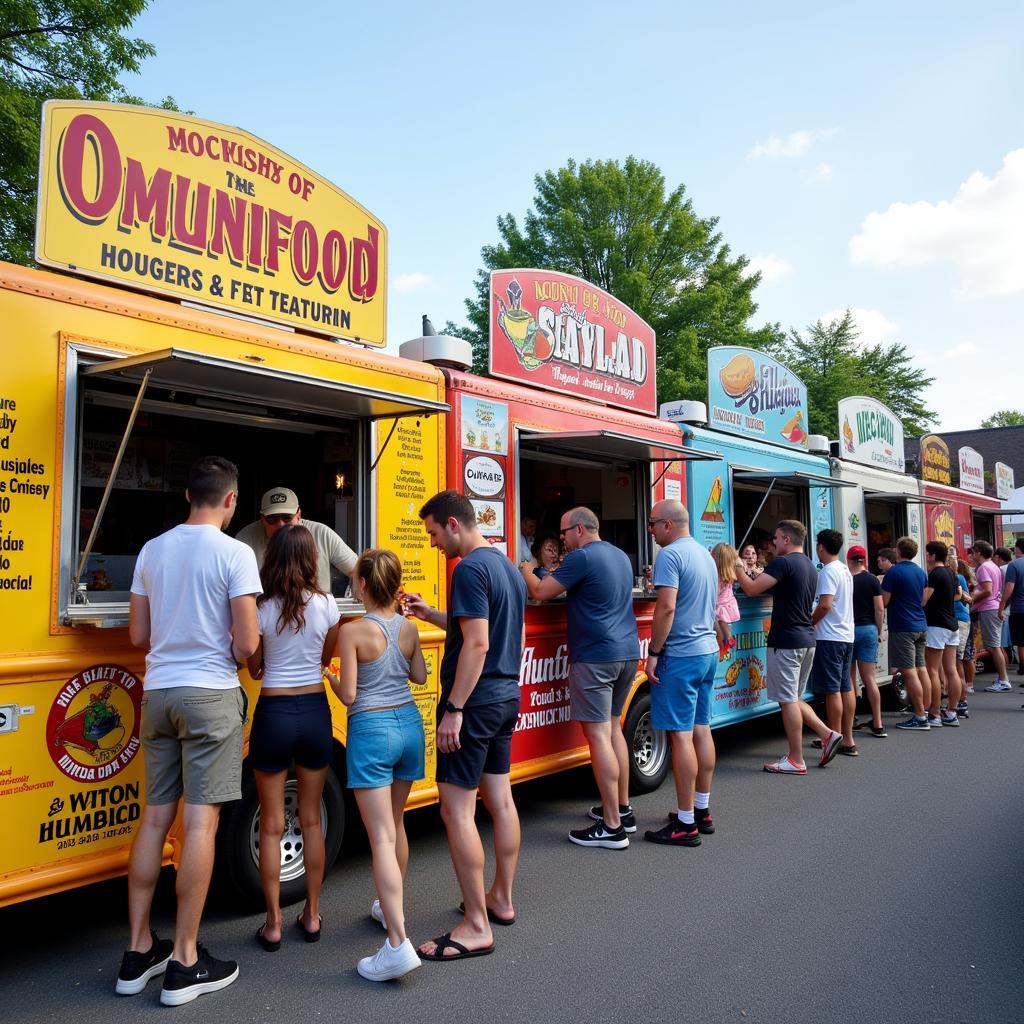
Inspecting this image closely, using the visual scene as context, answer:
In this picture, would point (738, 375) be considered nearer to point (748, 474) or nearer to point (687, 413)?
point (748, 474)

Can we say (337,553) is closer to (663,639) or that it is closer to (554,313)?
(663,639)

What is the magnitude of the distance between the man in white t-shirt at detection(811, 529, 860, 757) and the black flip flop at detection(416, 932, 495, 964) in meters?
4.83

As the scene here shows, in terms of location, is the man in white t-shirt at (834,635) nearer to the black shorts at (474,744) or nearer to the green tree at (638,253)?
the black shorts at (474,744)

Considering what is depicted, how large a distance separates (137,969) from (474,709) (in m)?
1.60

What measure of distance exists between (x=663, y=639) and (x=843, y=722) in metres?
3.29

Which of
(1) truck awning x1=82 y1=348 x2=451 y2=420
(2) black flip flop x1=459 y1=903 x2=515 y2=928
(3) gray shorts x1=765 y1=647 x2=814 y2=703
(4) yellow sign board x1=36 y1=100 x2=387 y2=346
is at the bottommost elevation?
(2) black flip flop x1=459 y1=903 x2=515 y2=928

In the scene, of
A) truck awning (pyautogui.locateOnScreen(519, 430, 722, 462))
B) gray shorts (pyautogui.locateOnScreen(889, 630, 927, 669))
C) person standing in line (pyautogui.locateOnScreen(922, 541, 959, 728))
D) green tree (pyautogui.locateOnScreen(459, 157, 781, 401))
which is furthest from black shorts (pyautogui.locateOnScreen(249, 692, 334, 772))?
green tree (pyautogui.locateOnScreen(459, 157, 781, 401))

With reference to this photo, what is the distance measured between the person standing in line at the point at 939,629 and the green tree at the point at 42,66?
38.7 feet

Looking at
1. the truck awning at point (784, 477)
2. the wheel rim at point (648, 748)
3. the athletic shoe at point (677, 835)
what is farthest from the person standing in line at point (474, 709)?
the truck awning at point (784, 477)

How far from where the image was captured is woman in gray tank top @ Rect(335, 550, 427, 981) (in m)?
3.44

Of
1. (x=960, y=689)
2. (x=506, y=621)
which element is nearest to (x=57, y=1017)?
(x=506, y=621)

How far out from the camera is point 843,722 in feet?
25.7

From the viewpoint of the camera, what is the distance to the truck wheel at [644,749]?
633 cm

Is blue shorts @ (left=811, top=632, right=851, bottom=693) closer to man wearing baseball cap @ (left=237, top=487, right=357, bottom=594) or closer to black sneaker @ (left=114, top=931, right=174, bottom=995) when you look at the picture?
man wearing baseball cap @ (left=237, top=487, right=357, bottom=594)
